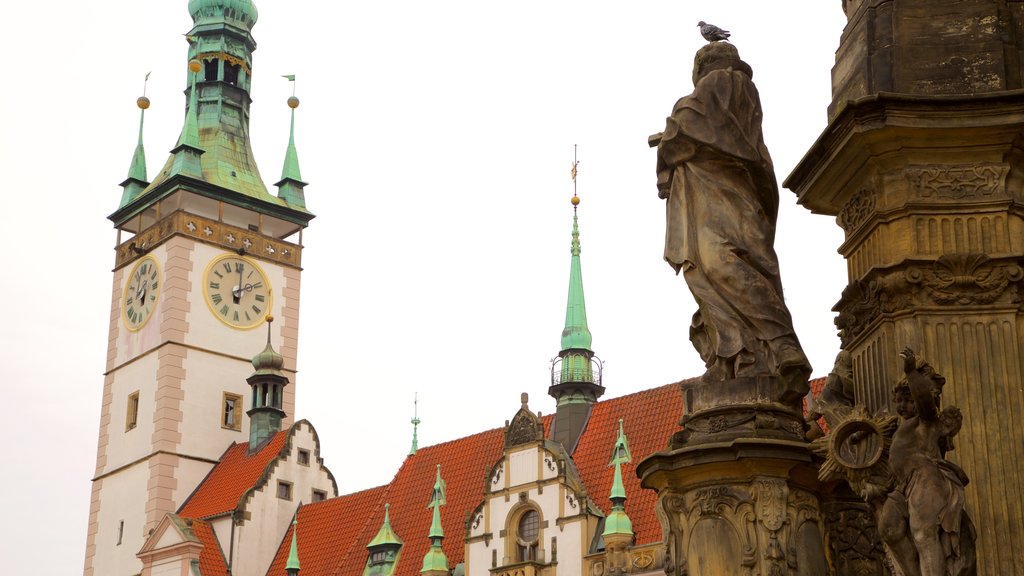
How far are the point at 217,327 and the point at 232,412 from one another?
113 inches

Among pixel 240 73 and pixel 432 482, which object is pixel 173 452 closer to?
pixel 432 482

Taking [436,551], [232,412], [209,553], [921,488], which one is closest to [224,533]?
[209,553]

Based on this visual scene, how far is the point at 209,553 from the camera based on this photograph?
4631 centimetres

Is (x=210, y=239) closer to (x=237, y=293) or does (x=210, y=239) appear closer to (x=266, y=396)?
(x=237, y=293)

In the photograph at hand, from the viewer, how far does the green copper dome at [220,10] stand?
5934 cm

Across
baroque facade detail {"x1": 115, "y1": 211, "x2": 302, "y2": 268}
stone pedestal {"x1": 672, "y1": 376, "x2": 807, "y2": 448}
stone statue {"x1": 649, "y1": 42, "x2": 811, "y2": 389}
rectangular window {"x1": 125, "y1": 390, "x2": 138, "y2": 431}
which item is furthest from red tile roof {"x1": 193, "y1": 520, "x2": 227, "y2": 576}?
stone pedestal {"x1": 672, "y1": 376, "x2": 807, "y2": 448}

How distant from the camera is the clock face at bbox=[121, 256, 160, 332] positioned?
53938 millimetres

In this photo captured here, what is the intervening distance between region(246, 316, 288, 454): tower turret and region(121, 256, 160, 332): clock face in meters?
4.33

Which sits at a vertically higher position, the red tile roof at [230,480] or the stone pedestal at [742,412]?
the red tile roof at [230,480]

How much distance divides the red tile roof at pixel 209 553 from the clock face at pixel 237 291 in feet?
28.8

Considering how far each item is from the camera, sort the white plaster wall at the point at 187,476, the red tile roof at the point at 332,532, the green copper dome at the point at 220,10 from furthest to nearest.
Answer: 1. the green copper dome at the point at 220,10
2. the white plaster wall at the point at 187,476
3. the red tile roof at the point at 332,532

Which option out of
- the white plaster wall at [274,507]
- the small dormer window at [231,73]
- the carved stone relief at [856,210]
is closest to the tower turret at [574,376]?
the white plaster wall at [274,507]

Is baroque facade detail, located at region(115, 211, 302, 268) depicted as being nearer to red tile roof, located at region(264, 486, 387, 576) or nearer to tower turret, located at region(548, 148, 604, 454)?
red tile roof, located at region(264, 486, 387, 576)

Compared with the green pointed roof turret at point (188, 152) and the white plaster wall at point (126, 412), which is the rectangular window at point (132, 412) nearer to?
the white plaster wall at point (126, 412)
